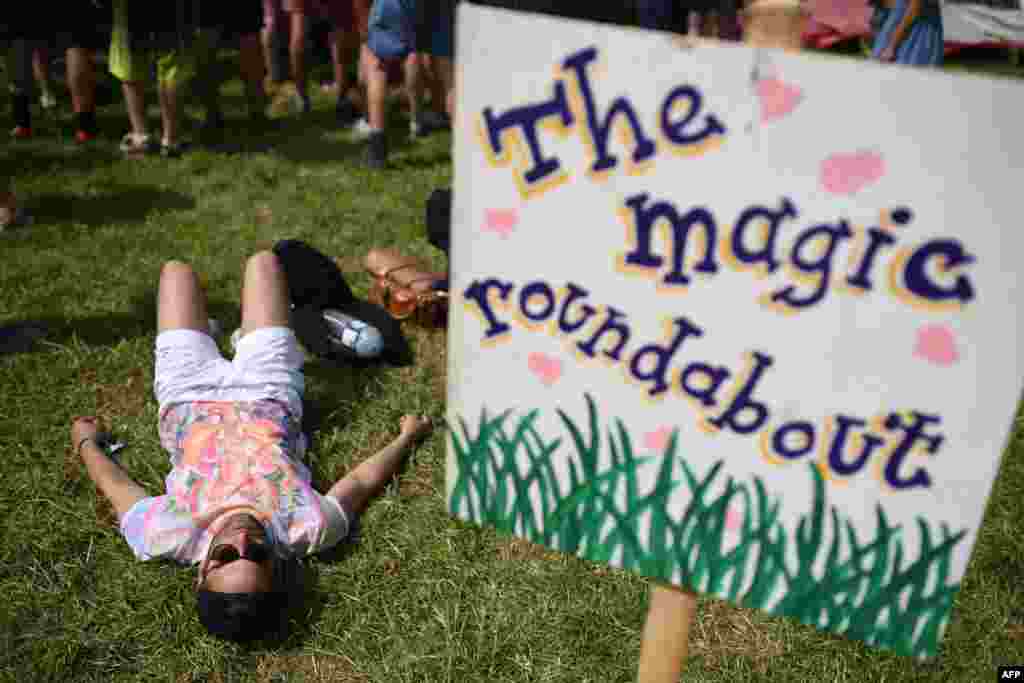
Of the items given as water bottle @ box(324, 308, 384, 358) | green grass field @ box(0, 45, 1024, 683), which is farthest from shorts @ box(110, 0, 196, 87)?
water bottle @ box(324, 308, 384, 358)

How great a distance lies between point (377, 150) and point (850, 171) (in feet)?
14.5

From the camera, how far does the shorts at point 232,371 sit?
2.79 metres

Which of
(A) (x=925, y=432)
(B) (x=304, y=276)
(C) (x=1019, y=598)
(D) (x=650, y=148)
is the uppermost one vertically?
(D) (x=650, y=148)

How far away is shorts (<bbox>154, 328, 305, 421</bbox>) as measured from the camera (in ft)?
9.14

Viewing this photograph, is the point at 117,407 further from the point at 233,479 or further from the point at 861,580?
the point at 861,580

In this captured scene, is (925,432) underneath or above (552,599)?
above

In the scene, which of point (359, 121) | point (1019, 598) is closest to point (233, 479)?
point (1019, 598)

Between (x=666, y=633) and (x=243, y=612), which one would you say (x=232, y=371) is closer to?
(x=243, y=612)

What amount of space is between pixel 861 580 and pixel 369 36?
440cm

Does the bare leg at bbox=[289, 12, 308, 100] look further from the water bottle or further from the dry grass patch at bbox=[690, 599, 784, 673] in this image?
the dry grass patch at bbox=[690, 599, 784, 673]

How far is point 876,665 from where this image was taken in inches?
83.4

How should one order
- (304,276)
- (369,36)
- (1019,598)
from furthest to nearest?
(369,36) → (304,276) → (1019,598)

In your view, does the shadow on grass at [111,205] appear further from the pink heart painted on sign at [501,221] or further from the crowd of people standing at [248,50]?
the pink heart painted on sign at [501,221]

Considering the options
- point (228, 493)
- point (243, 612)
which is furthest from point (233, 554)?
point (228, 493)
